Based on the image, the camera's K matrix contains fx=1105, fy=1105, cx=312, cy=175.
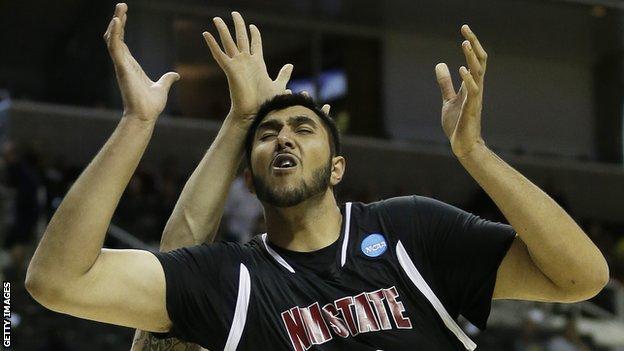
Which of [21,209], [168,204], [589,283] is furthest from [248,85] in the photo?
[168,204]

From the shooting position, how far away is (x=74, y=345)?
1006cm

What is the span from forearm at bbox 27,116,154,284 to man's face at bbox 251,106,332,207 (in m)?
0.61

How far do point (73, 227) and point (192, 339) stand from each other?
66 cm

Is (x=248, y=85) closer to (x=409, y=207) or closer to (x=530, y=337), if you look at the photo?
(x=409, y=207)

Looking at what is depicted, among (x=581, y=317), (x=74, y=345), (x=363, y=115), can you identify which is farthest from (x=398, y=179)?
(x=74, y=345)

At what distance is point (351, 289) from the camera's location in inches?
146

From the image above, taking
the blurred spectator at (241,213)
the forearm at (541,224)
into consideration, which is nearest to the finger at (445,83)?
the forearm at (541,224)

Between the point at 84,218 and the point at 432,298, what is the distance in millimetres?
1188

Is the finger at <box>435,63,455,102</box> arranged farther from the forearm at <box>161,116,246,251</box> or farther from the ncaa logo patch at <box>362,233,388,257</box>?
the forearm at <box>161,116,246,251</box>

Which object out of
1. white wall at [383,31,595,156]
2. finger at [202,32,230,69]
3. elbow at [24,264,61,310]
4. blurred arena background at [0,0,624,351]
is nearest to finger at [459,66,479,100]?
finger at [202,32,230,69]

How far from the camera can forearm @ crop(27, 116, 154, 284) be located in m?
3.30

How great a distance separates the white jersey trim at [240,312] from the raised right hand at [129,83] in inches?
25.9

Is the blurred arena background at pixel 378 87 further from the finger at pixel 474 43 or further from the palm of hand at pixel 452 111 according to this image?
the finger at pixel 474 43

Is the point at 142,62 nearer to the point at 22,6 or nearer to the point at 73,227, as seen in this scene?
the point at 22,6
